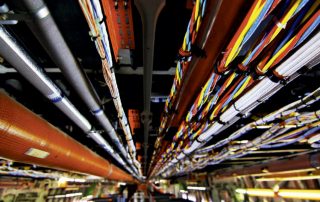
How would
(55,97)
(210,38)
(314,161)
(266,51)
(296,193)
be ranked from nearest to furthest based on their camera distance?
(210,38), (266,51), (55,97), (314,161), (296,193)

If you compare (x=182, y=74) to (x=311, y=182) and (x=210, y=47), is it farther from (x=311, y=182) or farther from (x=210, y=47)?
(x=311, y=182)

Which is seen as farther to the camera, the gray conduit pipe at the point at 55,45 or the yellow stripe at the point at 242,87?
the yellow stripe at the point at 242,87

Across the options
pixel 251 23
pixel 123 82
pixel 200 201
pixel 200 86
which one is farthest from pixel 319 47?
pixel 200 201

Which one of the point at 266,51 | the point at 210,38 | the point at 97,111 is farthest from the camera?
the point at 97,111

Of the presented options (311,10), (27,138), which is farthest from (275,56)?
(27,138)

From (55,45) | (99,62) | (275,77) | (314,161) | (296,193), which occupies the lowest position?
(296,193)

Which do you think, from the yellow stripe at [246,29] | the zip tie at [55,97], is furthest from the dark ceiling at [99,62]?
the yellow stripe at [246,29]

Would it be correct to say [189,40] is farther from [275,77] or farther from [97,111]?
[97,111]

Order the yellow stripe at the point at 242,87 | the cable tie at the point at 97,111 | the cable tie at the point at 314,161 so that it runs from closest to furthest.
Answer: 1. the yellow stripe at the point at 242,87
2. the cable tie at the point at 97,111
3. the cable tie at the point at 314,161

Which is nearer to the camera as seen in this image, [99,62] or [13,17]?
[13,17]

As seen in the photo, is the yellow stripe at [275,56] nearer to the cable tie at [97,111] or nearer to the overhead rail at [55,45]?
the overhead rail at [55,45]

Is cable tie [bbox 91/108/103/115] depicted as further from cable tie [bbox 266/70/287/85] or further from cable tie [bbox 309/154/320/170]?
cable tie [bbox 309/154/320/170]

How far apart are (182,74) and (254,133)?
266cm

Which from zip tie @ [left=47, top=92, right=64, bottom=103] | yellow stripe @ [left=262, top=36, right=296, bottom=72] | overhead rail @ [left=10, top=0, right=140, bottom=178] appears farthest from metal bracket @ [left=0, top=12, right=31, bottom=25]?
yellow stripe @ [left=262, top=36, right=296, bottom=72]
